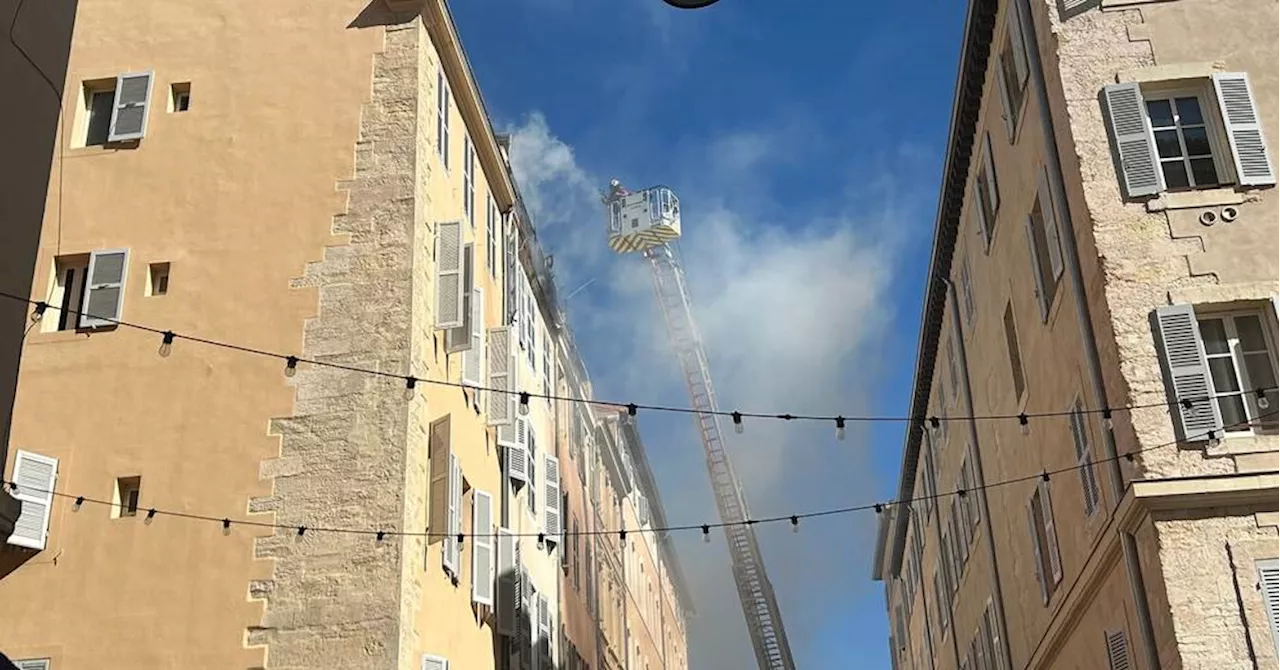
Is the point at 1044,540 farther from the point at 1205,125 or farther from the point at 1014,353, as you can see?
the point at 1205,125

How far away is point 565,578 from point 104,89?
16711mm

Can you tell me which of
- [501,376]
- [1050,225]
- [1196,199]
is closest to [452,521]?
[501,376]

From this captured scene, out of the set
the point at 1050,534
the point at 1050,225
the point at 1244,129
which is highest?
the point at 1244,129

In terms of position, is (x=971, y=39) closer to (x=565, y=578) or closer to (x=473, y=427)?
(x=473, y=427)

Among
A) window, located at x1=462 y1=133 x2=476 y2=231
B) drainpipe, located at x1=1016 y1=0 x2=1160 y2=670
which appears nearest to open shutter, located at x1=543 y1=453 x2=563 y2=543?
window, located at x1=462 y1=133 x2=476 y2=231

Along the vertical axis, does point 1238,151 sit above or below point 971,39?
below

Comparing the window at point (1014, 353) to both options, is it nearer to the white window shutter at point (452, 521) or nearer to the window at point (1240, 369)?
the window at point (1240, 369)

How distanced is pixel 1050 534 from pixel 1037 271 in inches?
173

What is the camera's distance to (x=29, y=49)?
31.1 feet

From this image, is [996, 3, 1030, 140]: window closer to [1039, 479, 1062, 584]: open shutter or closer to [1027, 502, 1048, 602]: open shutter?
[1039, 479, 1062, 584]: open shutter

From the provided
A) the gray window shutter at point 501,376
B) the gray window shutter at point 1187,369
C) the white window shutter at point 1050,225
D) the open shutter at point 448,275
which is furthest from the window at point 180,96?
the gray window shutter at point 1187,369

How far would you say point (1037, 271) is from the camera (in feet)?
67.2

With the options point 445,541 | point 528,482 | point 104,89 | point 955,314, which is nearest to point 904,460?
point 955,314

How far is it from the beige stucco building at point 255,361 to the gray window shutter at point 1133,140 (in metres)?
9.56
